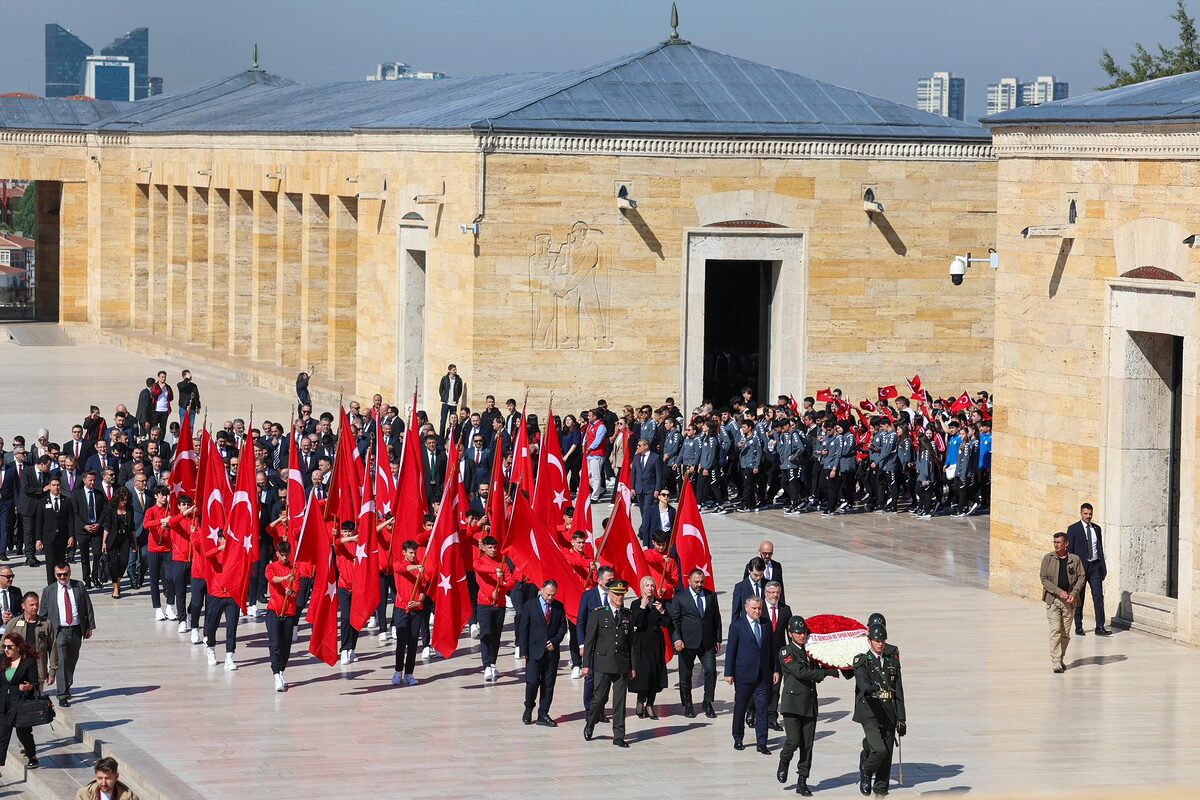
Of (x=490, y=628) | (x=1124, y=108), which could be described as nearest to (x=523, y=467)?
(x=490, y=628)

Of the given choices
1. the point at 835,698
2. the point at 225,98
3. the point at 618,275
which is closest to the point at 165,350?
the point at 225,98

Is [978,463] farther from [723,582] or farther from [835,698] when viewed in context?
[835,698]

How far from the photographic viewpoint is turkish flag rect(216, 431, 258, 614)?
726 inches

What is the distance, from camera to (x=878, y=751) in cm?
1378

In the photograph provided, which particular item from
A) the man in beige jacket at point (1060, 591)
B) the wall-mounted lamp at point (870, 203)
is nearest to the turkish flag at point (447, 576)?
the man in beige jacket at point (1060, 591)

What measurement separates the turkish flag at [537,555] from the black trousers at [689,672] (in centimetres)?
145

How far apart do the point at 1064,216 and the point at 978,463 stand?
21.7ft

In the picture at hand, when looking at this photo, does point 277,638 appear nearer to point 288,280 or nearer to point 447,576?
point 447,576

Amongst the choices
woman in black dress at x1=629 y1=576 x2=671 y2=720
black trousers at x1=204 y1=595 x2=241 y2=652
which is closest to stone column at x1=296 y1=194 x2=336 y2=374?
black trousers at x1=204 y1=595 x2=241 y2=652

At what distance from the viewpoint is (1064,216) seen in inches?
843

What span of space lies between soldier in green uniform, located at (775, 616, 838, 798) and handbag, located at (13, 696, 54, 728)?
5.61 meters

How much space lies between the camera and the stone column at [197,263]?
52031 mm

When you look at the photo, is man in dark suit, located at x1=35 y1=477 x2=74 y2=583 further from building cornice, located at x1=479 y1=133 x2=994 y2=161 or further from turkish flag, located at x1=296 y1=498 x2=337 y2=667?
building cornice, located at x1=479 y1=133 x2=994 y2=161

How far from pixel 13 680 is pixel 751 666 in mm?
5654
